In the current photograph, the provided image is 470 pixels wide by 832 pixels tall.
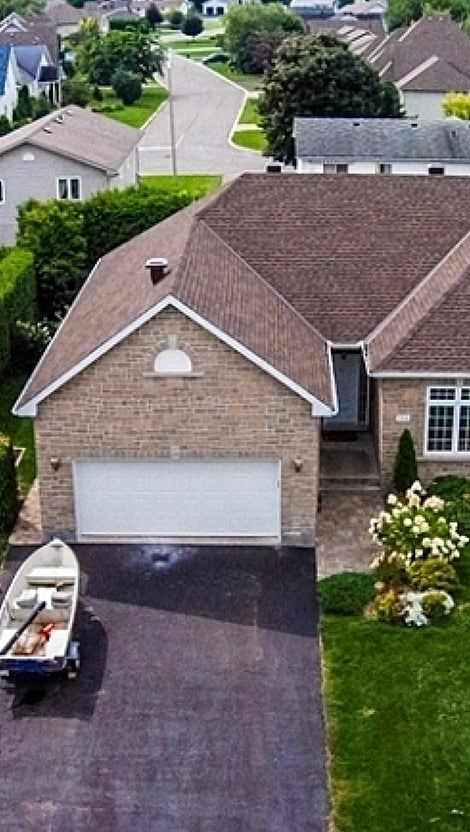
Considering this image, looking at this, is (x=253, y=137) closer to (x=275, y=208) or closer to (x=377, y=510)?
(x=275, y=208)

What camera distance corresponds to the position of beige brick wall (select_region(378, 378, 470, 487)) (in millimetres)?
27078

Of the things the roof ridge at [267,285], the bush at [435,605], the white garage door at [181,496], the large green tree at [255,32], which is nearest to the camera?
the bush at [435,605]

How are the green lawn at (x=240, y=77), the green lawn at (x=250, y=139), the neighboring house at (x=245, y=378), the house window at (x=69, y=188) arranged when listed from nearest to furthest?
the neighboring house at (x=245, y=378)
the house window at (x=69, y=188)
the green lawn at (x=250, y=139)
the green lawn at (x=240, y=77)

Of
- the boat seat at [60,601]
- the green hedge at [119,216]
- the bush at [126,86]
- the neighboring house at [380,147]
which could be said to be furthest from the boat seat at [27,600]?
the bush at [126,86]

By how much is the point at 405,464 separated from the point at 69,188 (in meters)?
30.7

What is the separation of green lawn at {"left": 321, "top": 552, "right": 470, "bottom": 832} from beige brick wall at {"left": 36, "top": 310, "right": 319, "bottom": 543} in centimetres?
408

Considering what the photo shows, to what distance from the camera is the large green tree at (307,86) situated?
223ft

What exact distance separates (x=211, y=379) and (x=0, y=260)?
1793 cm

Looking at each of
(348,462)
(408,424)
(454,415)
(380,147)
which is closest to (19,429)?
(348,462)

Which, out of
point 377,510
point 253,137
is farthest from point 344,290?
point 253,137

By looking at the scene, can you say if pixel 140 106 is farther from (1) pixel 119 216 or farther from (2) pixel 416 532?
(2) pixel 416 532

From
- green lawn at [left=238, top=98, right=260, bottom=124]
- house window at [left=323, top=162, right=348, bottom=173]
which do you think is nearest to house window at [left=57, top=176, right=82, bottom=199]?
house window at [left=323, top=162, right=348, bottom=173]

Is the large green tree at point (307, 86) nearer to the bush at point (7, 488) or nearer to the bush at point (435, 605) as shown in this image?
the bush at point (7, 488)

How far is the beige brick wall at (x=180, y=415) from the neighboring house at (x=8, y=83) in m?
69.8
